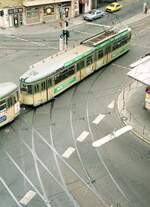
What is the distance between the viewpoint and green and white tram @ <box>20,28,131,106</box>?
38.6 m

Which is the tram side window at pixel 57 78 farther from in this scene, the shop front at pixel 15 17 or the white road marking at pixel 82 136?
the shop front at pixel 15 17

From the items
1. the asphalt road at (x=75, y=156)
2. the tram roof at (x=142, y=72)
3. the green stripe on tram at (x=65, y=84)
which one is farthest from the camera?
the green stripe on tram at (x=65, y=84)

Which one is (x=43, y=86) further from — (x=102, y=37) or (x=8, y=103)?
(x=102, y=37)

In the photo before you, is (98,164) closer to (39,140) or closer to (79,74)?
(39,140)

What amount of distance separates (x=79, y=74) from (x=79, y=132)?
9734mm

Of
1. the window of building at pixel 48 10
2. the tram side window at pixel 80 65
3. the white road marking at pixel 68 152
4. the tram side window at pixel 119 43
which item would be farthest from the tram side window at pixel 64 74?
the window of building at pixel 48 10

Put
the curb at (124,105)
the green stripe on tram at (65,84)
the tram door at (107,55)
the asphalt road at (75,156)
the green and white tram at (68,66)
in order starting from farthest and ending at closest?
the tram door at (107,55) → the green stripe on tram at (65,84) → the green and white tram at (68,66) → the curb at (124,105) → the asphalt road at (75,156)

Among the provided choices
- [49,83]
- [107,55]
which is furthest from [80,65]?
[107,55]

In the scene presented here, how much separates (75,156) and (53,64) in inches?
446

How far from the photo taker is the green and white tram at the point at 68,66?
1521 inches

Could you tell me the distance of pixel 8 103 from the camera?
3597 centimetres

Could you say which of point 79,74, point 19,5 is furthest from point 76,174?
point 19,5

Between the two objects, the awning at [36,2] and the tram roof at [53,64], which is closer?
the tram roof at [53,64]

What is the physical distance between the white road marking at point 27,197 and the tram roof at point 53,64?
12.3m
